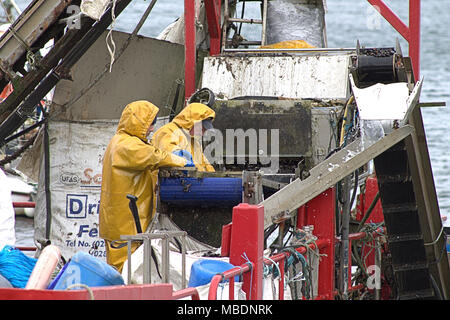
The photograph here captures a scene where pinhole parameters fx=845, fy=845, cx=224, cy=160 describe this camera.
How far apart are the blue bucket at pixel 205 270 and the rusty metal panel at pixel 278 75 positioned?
4.29 m

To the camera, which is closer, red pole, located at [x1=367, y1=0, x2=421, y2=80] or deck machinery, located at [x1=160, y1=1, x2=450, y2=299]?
deck machinery, located at [x1=160, y1=1, x2=450, y2=299]

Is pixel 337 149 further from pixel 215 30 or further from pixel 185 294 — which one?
pixel 215 30

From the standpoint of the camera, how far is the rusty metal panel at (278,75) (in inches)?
368

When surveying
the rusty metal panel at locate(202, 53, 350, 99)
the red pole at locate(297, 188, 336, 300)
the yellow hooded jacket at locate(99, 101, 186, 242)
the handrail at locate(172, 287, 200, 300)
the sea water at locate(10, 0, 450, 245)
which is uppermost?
the sea water at locate(10, 0, 450, 245)

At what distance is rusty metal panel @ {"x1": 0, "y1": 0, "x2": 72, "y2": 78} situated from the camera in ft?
28.8

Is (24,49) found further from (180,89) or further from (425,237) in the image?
(425,237)

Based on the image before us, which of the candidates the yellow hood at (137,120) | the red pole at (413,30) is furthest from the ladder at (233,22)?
the yellow hood at (137,120)

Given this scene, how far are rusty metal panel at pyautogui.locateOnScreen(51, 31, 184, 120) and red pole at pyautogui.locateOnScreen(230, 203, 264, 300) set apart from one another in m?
4.92

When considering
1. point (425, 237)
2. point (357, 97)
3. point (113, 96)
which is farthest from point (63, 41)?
point (425, 237)

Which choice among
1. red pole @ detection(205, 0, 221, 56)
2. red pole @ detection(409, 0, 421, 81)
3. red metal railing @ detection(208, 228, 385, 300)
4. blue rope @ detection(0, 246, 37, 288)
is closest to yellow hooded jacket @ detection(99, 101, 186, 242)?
red metal railing @ detection(208, 228, 385, 300)

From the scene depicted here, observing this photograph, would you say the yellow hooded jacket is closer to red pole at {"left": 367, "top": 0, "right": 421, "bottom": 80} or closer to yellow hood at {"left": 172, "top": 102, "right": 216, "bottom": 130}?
yellow hood at {"left": 172, "top": 102, "right": 216, "bottom": 130}

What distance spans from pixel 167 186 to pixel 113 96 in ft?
10.9

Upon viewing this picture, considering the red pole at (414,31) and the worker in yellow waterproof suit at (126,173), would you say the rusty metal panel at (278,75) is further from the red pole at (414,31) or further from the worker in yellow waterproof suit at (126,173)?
the worker in yellow waterproof suit at (126,173)

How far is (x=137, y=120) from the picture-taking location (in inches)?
278
